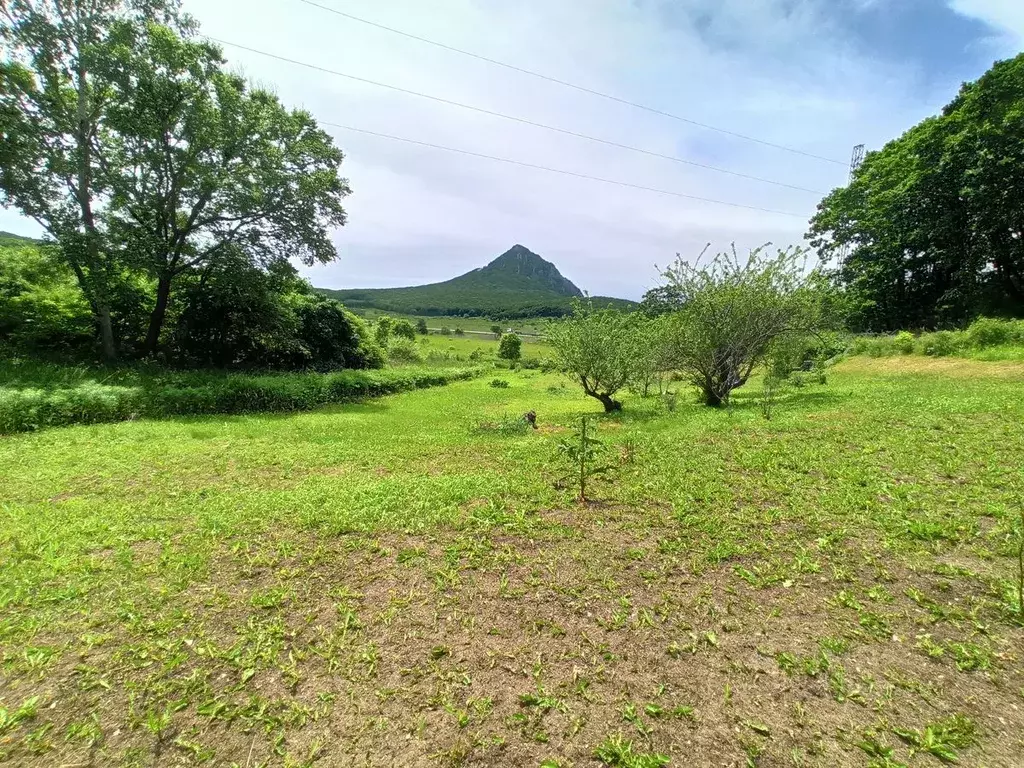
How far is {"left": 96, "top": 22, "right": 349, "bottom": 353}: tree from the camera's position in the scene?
1630 cm

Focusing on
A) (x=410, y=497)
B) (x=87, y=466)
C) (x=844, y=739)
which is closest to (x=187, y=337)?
(x=87, y=466)

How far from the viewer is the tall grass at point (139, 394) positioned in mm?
10617

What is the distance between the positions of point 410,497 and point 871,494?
19.6 feet

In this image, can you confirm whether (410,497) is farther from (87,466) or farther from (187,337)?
(187,337)

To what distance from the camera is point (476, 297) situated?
14125 cm

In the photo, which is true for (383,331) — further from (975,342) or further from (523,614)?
(523,614)

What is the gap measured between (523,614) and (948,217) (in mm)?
38286

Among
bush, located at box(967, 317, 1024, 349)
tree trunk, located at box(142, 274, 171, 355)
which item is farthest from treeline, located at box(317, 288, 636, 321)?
tree trunk, located at box(142, 274, 171, 355)

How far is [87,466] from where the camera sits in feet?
25.3

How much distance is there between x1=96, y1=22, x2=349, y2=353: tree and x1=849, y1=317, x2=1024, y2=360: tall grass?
27.8 meters

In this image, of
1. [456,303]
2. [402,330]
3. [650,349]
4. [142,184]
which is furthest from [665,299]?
[456,303]

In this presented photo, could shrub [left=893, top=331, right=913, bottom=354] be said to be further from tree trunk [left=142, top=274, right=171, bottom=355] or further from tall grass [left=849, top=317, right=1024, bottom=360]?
tree trunk [left=142, top=274, right=171, bottom=355]


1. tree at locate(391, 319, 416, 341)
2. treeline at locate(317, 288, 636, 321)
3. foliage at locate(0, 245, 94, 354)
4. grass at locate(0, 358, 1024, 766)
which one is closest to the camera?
grass at locate(0, 358, 1024, 766)

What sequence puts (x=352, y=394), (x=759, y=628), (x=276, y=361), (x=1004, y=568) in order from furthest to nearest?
(x=276, y=361) < (x=352, y=394) < (x=1004, y=568) < (x=759, y=628)
